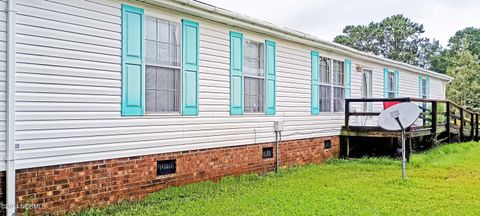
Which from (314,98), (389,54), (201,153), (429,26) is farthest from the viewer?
(429,26)

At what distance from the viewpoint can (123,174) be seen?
576 centimetres

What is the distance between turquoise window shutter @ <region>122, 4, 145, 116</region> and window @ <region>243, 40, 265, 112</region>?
2621 millimetres

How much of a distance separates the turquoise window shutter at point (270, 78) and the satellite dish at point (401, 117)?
7.19 feet

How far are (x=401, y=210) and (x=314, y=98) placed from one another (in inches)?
194

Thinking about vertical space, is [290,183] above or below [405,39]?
A: below

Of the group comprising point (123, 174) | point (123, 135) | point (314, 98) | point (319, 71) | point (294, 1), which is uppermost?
point (294, 1)

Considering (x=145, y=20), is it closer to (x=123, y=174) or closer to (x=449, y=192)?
(x=123, y=174)

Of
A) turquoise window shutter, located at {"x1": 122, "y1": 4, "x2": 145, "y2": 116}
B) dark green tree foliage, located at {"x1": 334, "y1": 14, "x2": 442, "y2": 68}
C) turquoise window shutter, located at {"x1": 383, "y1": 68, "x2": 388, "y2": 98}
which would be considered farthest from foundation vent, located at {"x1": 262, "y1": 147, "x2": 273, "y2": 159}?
dark green tree foliage, located at {"x1": 334, "y1": 14, "x2": 442, "y2": 68}

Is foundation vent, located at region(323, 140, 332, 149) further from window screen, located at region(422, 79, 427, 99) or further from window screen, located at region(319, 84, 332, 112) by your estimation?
window screen, located at region(422, 79, 427, 99)

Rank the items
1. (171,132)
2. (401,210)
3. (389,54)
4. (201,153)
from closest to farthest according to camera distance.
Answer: (401,210) → (171,132) → (201,153) → (389,54)

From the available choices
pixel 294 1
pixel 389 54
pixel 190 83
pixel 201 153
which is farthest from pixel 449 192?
pixel 389 54

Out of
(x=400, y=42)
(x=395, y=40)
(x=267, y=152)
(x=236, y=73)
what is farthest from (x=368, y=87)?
(x=400, y=42)

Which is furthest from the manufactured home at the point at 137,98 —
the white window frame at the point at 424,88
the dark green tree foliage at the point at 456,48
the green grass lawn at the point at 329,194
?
the dark green tree foliage at the point at 456,48

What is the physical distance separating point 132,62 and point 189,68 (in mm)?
1131
